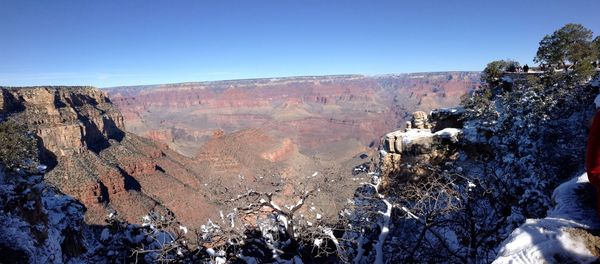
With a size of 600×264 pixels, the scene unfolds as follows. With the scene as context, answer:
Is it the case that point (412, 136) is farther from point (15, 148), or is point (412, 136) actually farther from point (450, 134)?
point (15, 148)

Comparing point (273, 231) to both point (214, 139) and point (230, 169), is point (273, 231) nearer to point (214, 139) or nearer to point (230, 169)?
point (230, 169)

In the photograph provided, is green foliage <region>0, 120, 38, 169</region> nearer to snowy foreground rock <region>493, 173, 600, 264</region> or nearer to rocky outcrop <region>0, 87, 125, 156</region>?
snowy foreground rock <region>493, 173, 600, 264</region>

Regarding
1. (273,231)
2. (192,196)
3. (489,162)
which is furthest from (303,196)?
(192,196)

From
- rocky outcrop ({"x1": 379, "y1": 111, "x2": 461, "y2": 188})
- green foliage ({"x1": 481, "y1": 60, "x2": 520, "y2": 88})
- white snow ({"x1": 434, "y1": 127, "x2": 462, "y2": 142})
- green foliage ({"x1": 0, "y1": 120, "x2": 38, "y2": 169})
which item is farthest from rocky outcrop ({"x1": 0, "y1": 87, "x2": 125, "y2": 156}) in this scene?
green foliage ({"x1": 481, "y1": 60, "x2": 520, "y2": 88})

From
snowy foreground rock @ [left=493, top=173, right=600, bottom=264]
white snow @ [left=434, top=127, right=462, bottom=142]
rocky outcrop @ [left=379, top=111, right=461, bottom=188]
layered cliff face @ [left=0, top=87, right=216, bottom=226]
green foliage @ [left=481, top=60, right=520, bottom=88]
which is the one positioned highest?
green foliage @ [left=481, top=60, right=520, bottom=88]

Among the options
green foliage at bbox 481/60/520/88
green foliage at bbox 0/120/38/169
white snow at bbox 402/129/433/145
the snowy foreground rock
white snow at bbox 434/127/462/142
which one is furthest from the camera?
green foliage at bbox 481/60/520/88

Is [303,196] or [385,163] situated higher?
[303,196]

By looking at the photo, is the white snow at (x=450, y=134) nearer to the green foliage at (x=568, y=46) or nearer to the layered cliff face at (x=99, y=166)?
the green foliage at (x=568, y=46)
